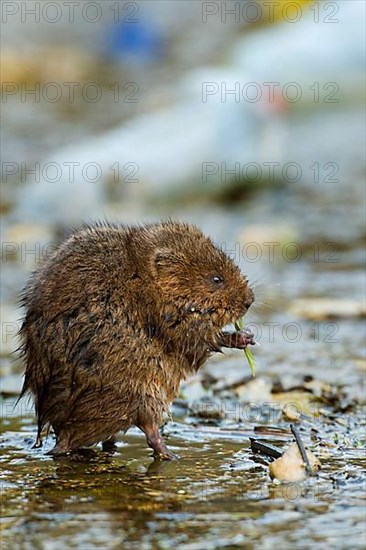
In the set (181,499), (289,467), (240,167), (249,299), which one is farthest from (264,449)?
(240,167)

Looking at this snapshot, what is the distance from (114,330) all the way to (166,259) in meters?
0.46

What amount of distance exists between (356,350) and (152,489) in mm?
3091

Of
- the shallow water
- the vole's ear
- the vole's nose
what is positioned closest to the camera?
the shallow water

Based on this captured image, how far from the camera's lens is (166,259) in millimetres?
5223

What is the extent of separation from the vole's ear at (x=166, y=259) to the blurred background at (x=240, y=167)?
1.08 metres

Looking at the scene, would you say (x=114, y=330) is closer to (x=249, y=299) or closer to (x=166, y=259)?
(x=166, y=259)

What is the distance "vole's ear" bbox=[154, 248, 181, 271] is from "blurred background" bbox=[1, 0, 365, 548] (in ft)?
3.53

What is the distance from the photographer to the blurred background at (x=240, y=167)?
8195 mm

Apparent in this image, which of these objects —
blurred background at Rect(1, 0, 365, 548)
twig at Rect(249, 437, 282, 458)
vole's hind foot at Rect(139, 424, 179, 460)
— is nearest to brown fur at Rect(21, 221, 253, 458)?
vole's hind foot at Rect(139, 424, 179, 460)

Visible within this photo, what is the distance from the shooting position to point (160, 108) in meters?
15.5

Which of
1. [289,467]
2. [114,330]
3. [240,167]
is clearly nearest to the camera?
[289,467]

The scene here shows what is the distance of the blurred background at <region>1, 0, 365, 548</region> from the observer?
8195mm

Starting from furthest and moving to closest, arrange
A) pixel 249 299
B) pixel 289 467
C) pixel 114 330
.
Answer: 1. pixel 249 299
2. pixel 114 330
3. pixel 289 467

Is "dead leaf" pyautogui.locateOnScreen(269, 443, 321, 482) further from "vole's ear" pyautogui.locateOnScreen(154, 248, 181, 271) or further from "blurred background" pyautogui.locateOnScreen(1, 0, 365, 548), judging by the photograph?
"blurred background" pyautogui.locateOnScreen(1, 0, 365, 548)
